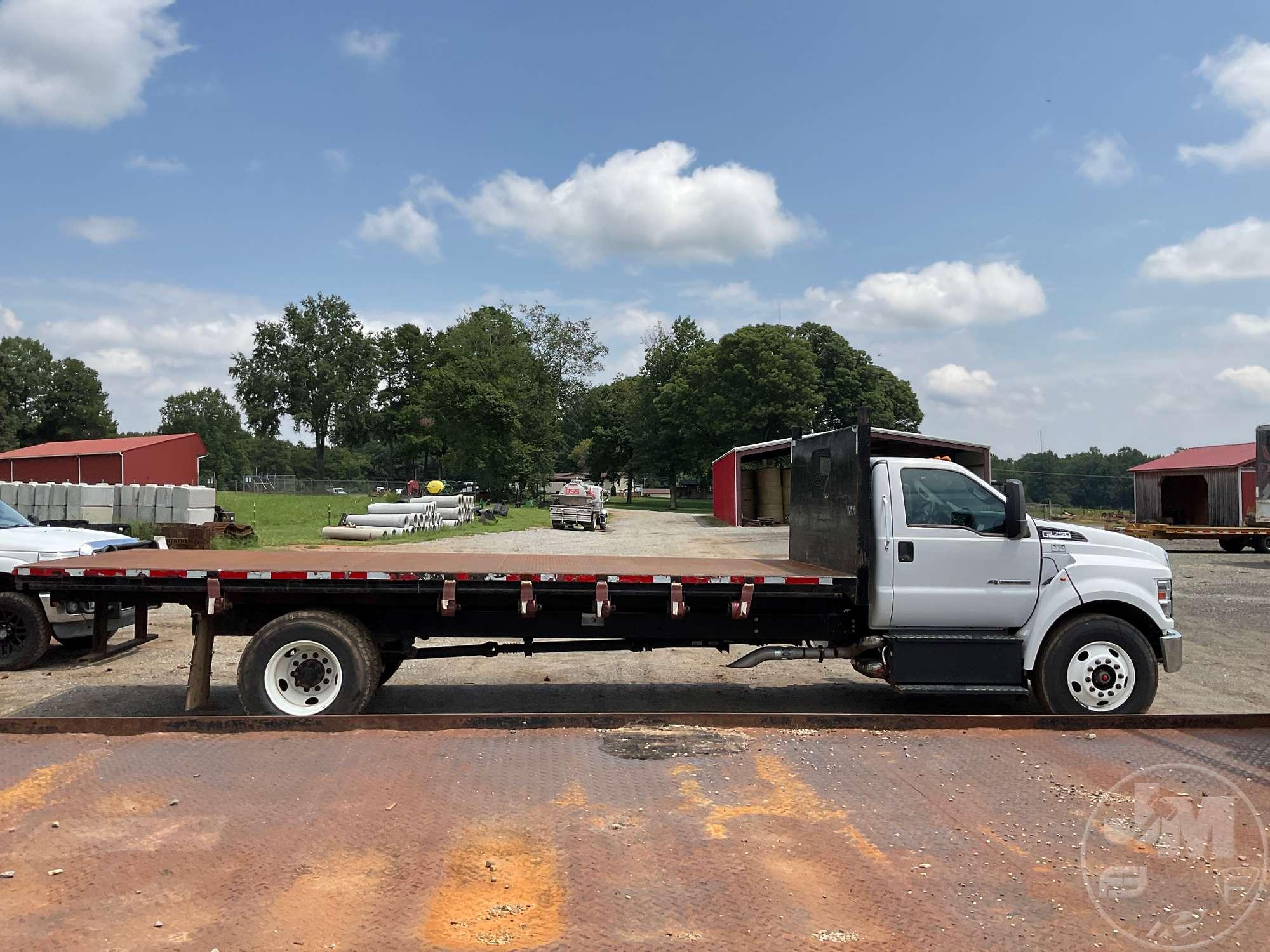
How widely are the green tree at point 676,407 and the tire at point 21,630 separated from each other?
56782 millimetres

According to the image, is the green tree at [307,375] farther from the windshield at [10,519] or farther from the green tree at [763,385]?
the windshield at [10,519]

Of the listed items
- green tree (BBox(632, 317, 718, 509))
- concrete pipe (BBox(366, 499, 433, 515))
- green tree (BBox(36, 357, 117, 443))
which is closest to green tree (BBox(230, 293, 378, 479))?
green tree (BBox(36, 357, 117, 443))

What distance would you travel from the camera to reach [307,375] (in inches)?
3322

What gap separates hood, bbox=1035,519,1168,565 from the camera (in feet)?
23.7

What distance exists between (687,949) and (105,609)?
6481 millimetres

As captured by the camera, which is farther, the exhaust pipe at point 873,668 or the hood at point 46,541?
the hood at point 46,541

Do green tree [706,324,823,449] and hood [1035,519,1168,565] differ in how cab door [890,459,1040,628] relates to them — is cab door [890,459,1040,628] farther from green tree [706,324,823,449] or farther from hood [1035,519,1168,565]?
green tree [706,324,823,449]

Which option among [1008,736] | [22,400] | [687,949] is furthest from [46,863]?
[22,400]

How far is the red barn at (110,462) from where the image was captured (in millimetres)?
41844

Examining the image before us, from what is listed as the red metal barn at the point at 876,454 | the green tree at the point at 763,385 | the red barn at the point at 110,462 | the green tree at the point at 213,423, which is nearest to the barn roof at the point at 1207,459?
the red metal barn at the point at 876,454

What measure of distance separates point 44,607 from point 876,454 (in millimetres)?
28406

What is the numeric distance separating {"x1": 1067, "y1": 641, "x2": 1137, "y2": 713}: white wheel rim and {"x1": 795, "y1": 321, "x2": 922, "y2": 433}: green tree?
59584 mm

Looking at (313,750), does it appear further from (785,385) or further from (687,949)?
(785,385)

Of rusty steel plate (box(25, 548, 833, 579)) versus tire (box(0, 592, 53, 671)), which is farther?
tire (box(0, 592, 53, 671))
